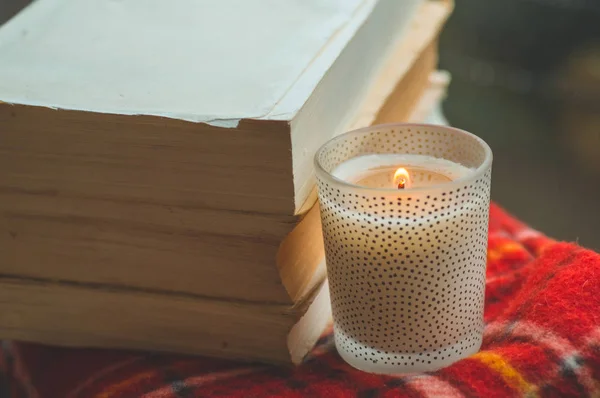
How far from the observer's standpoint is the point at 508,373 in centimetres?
45

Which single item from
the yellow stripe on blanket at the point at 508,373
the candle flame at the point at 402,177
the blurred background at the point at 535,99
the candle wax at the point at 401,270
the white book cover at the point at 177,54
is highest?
the white book cover at the point at 177,54

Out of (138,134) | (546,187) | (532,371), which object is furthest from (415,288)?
(546,187)

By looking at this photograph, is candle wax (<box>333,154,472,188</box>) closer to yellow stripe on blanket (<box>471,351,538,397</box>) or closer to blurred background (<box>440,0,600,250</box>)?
yellow stripe on blanket (<box>471,351,538,397</box>)

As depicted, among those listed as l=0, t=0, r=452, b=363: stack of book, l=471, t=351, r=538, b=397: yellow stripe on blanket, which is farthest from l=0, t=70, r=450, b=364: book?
l=471, t=351, r=538, b=397: yellow stripe on blanket

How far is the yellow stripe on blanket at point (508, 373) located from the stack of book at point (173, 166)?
122mm

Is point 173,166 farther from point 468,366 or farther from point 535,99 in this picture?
point 535,99

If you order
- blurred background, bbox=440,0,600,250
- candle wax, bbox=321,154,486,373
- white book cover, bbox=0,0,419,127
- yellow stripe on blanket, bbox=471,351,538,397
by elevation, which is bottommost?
blurred background, bbox=440,0,600,250

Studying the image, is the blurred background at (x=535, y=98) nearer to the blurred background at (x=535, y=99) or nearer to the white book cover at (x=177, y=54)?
the blurred background at (x=535, y=99)

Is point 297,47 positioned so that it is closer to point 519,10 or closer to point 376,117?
point 376,117

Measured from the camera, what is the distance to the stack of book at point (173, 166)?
0.44 metres

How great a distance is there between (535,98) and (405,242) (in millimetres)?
743

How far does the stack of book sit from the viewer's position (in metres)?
0.44

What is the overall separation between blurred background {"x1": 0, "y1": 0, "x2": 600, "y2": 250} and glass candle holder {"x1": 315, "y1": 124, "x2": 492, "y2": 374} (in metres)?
0.53

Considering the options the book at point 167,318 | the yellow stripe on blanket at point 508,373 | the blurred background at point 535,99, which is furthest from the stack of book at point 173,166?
the blurred background at point 535,99
